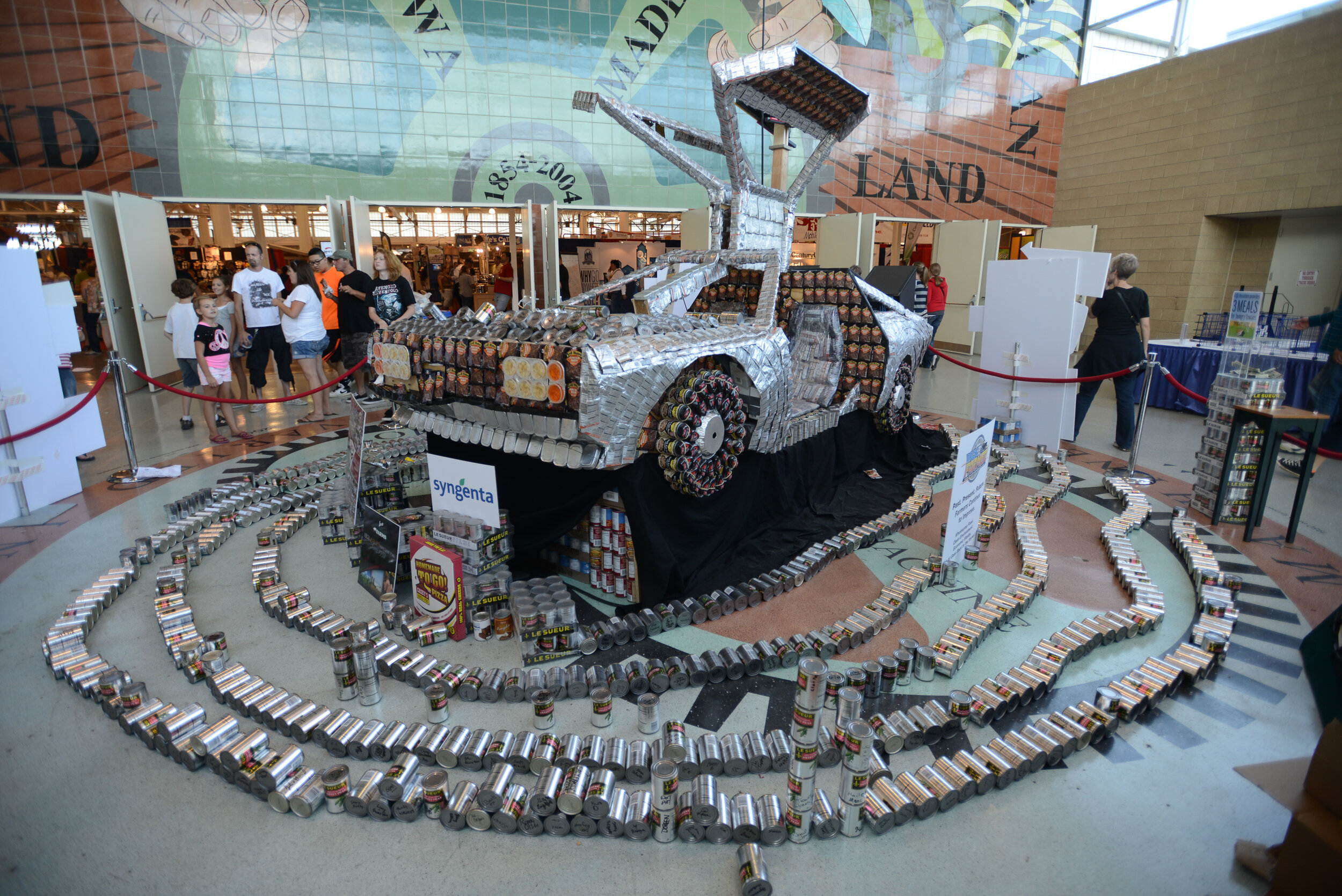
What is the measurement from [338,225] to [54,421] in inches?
238

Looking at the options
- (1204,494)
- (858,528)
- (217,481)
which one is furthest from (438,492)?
(1204,494)

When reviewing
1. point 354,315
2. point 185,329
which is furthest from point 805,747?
point 185,329

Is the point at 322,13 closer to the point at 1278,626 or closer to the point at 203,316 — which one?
the point at 203,316

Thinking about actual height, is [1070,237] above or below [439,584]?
above

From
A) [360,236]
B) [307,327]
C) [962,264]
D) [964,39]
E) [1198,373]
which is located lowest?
[1198,373]

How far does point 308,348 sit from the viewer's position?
711 cm

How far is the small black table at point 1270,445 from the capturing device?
162 inches

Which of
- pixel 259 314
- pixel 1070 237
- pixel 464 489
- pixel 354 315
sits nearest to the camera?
pixel 464 489

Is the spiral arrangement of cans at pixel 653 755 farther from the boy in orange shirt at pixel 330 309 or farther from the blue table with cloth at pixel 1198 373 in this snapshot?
the blue table with cloth at pixel 1198 373

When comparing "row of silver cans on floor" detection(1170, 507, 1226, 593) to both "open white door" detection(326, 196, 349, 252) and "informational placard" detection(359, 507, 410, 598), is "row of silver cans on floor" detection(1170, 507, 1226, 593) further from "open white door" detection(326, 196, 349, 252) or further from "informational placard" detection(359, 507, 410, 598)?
"open white door" detection(326, 196, 349, 252)

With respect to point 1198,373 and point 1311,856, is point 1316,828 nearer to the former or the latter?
point 1311,856

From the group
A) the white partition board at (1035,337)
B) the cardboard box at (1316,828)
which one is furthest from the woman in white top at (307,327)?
the cardboard box at (1316,828)

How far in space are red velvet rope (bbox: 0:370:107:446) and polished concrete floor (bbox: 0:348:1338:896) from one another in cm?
102

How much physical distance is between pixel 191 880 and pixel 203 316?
224 inches
